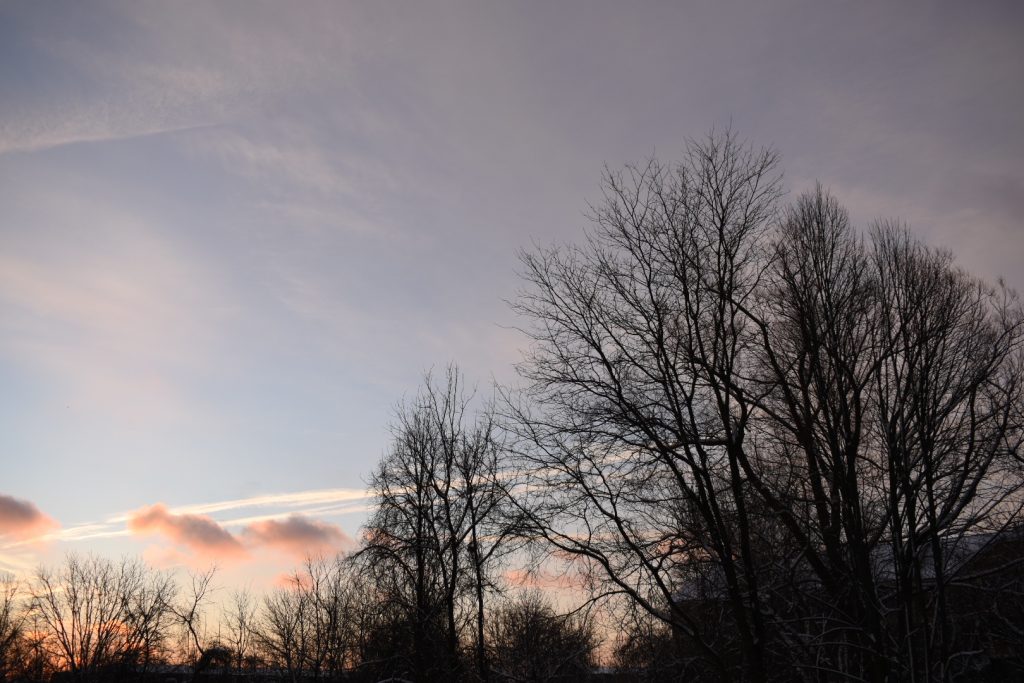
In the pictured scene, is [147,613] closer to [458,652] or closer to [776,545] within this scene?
[458,652]

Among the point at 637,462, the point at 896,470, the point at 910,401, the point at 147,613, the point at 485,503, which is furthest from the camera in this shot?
the point at 147,613

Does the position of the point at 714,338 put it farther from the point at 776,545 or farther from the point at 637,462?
the point at 776,545

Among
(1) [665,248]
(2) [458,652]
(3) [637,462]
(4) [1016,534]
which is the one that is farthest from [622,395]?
(2) [458,652]

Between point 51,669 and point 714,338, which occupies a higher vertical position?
point 714,338

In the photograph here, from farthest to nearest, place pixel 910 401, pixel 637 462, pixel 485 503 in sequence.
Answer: pixel 485 503 → pixel 910 401 → pixel 637 462

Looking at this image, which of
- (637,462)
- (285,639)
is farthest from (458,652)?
(285,639)

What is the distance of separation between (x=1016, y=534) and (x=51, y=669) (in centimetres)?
6286

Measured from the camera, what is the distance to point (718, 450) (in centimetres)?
1206

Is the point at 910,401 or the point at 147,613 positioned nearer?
the point at 910,401

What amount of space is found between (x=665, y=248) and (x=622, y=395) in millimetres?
2710

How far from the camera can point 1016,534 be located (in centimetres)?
1418

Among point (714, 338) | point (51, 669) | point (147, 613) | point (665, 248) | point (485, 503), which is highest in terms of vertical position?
point (665, 248)

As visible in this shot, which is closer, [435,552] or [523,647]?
[435,552]

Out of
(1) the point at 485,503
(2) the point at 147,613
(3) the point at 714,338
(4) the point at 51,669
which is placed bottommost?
(4) the point at 51,669
